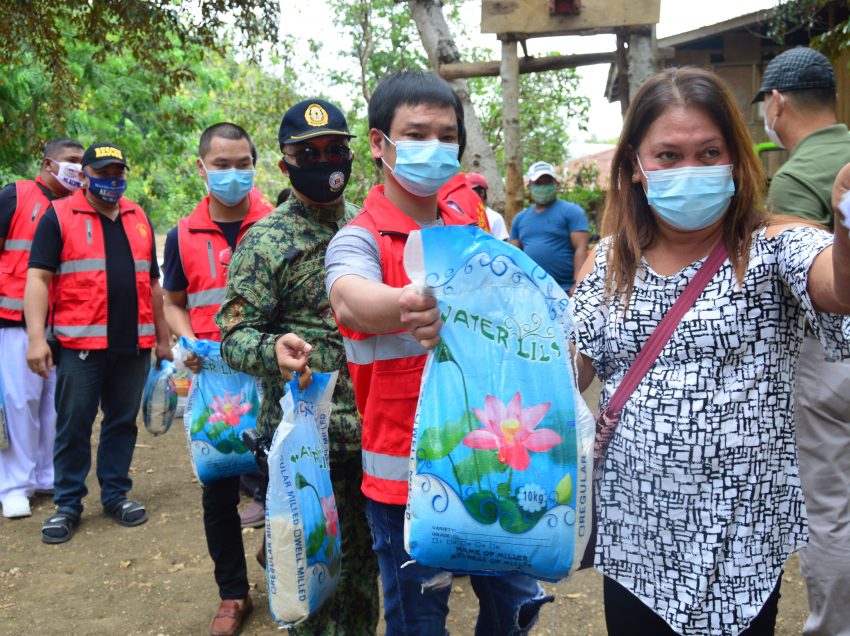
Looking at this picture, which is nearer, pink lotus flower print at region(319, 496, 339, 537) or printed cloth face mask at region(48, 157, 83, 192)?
pink lotus flower print at region(319, 496, 339, 537)

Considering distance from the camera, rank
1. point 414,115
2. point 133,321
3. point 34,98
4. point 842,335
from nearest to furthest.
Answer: point 842,335 < point 414,115 < point 133,321 < point 34,98

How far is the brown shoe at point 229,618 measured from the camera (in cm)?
372

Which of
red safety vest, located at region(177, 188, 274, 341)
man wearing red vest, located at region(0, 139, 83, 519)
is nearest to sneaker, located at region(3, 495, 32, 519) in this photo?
man wearing red vest, located at region(0, 139, 83, 519)

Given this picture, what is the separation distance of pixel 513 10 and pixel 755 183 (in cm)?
555

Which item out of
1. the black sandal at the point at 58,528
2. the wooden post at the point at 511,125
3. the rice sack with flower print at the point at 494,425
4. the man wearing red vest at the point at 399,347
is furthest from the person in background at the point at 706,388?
the wooden post at the point at 511,125

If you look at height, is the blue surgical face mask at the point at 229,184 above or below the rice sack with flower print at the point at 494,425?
above

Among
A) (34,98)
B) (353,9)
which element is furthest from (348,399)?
(353,9)

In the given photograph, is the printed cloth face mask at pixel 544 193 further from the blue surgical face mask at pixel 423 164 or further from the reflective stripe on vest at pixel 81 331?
the blue surgical face mask at pixel 423 164

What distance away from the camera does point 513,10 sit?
23.2 ft

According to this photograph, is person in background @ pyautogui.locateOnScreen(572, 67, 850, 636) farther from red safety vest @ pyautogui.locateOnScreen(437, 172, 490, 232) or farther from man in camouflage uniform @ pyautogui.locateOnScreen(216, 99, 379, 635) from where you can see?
man in camouflage uniform @ pyautogui.locateOnScreen(216, 99, 379, 635)

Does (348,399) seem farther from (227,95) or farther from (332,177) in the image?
(227,95)

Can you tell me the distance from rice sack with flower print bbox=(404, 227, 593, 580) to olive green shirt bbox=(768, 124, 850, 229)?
60.1 inches

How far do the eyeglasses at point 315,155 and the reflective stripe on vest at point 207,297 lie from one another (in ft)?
4.31

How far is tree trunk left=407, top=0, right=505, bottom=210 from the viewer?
9.13 metres
